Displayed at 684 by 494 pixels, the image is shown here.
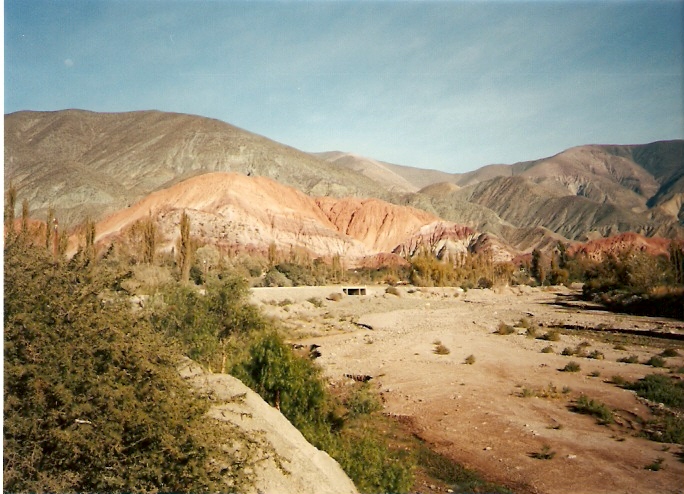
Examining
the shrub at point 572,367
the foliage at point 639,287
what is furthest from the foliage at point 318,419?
the foliage at point 639,287

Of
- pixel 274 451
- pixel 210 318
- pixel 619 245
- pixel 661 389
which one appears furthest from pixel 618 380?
pixel 619 245

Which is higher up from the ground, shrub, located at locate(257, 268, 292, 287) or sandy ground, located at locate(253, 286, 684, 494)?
shrub, located at locate(257, 268, 292, 287)

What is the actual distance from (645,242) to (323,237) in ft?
243

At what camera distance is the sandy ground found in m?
10.4

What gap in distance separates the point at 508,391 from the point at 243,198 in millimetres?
80182

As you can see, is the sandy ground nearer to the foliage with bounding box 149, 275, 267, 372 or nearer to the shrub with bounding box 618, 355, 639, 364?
the shrub with bounding box 618, 355, 639, 364

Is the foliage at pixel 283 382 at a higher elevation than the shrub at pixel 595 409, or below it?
higher

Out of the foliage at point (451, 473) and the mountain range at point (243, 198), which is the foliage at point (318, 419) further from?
the mountain range at point (243, 198)

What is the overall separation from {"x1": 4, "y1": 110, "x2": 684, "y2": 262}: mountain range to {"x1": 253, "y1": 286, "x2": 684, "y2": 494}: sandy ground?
53.0 meters

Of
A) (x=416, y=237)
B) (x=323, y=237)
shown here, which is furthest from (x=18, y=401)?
(x=416, y=237)

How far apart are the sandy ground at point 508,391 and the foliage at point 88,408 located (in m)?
7.82

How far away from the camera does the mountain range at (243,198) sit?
3442 inches

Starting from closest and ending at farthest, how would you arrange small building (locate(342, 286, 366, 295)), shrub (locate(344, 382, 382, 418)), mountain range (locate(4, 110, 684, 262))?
shrub (locate(344, 382, 382, 418)), small building (locate(342, 286, 366, 295)), mountain range (locate(4, 110, 684, 262))

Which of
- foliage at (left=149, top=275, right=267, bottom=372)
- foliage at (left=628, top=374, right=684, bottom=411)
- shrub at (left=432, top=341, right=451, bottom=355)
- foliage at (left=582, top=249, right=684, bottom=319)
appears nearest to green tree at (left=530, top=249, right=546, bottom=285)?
foliage at (left=582, top=249, right=684, bottom=319)
